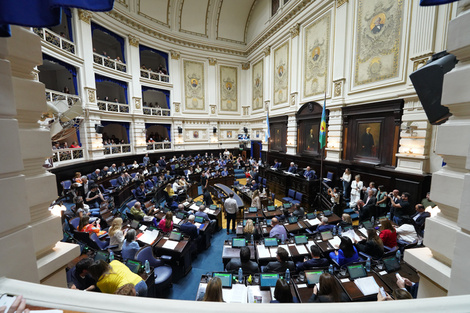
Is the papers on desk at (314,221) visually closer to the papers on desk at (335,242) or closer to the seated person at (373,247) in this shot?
the papers on desk at (335,242)

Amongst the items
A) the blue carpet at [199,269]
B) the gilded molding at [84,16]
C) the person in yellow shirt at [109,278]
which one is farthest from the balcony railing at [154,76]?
the person in yellow shirt at [109,278]

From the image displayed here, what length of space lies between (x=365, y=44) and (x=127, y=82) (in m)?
15.9

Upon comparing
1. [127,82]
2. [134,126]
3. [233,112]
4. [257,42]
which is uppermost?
[257,42]

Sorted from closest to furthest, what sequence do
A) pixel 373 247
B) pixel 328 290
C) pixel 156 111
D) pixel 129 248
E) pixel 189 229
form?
pixel 328 290, pixel 373 247, pixel 129 248, pixel 189 229, pixel 156 111

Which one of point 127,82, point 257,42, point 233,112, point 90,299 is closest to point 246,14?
point 257,42

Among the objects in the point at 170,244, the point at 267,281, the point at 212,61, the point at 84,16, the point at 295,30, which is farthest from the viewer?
the point at 212,61

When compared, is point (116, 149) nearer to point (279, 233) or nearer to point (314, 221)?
point (279, 233)

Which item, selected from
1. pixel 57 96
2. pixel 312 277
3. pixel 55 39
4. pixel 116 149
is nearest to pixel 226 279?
pixel 312 277

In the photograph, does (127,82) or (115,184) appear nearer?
(115,184)

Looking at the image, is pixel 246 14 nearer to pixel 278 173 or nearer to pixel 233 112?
pixel 233 112

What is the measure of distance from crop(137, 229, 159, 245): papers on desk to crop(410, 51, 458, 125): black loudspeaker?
18.2ft

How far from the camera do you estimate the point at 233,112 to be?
2123cm

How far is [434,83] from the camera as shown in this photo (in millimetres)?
1724

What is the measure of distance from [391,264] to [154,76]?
772 inches
